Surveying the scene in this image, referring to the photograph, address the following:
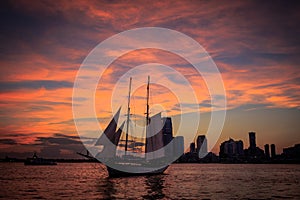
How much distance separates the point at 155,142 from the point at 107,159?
70.0ft

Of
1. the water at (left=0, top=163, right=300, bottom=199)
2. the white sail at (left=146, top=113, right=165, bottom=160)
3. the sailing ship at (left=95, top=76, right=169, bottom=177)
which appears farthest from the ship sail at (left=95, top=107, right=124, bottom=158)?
the white sail at (left=146, top=113, right=165, bottom=160)

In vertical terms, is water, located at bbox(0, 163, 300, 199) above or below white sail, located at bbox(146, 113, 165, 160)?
below

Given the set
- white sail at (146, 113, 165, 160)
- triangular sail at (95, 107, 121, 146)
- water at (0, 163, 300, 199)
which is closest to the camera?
water at (0, 163, 300, 199)

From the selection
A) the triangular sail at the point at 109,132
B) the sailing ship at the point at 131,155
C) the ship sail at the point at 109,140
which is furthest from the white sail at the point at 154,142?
the triangular sail at the point at 109,132

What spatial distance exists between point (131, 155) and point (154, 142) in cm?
1133

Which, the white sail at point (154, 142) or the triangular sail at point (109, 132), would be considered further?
the white sail at point (154, 142)

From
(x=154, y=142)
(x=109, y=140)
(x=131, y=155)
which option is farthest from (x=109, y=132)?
(x=154, y=142)

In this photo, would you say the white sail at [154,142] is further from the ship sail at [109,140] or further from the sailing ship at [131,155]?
the ship sail at [109,140]

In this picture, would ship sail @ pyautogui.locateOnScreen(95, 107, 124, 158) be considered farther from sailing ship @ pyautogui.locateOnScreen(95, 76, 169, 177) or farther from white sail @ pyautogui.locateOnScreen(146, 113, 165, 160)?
white sail @ pyautogui.locateOnScreen(146, 113, 165, 160)

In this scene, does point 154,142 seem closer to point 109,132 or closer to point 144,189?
point 109,132

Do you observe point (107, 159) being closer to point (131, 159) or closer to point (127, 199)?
point (131, 159)

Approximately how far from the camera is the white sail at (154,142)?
8727cm

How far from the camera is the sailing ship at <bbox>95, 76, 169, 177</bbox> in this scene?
71.9 metres

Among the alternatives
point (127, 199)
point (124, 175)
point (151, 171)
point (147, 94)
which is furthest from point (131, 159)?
point (127, 199)
